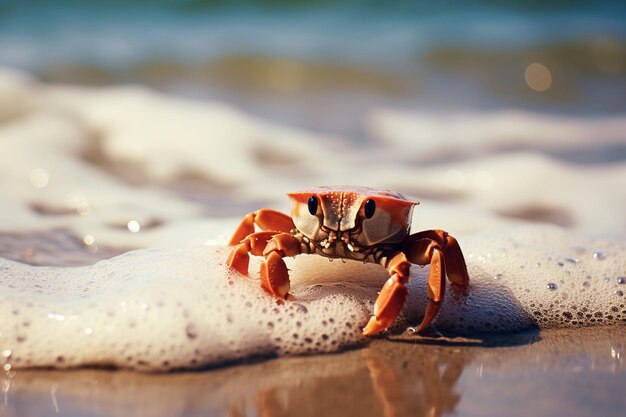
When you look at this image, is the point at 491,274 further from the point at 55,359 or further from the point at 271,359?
the point at 55,359

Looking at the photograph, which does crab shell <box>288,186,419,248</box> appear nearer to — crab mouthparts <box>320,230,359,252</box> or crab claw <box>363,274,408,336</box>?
crab mouthparts <box>320,230,359,252</box>

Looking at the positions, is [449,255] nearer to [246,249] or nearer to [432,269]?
[432,269]

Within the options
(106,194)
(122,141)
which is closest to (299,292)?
(106,194)

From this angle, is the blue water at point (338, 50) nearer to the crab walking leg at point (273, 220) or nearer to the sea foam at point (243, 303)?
the sea foam at point (243, 303)

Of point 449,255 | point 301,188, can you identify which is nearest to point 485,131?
point 301,188

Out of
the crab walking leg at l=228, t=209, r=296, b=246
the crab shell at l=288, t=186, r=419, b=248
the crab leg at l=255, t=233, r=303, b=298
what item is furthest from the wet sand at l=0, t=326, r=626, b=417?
the crab walking leg at l=228, t=209, r=296, b=246
